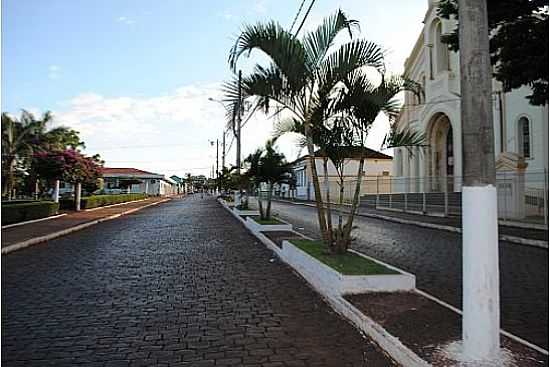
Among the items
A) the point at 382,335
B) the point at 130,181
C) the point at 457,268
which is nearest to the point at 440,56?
the point at 457,268

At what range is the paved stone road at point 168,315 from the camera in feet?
14.9

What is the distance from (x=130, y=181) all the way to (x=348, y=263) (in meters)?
58.6

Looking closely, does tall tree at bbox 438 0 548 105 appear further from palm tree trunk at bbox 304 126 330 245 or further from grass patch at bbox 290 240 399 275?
grass patch at bbox 290 240 399 275

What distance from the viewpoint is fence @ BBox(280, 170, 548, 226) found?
15961 millimetres

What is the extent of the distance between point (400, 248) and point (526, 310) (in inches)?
243

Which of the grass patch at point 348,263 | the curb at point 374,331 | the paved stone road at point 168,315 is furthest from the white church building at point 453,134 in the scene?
the curb at point 374,331

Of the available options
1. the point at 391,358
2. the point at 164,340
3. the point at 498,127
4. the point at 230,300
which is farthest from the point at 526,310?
the point at 498,127

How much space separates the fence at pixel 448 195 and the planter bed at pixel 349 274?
1.61 metres

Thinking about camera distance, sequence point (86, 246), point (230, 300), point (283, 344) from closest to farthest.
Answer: point (283, 344)
point (230, 300)
point (86, 246)

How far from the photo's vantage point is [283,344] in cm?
483

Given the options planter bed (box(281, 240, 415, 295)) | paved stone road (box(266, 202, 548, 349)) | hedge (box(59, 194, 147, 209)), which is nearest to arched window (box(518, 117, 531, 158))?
paved stone road (box(266, 202, 548, 349))

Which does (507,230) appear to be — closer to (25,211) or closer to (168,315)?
(168,315)

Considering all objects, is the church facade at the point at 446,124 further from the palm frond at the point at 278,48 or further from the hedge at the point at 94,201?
the hedge at the point at 94,201

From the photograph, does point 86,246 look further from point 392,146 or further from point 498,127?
point 498,127
